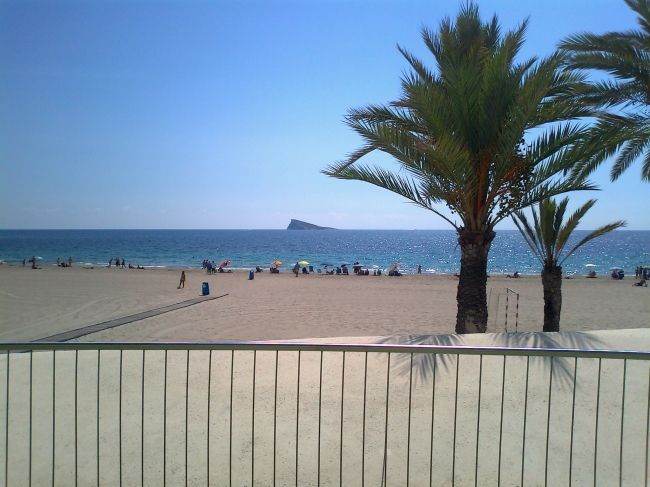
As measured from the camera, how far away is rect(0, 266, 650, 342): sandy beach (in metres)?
14.1

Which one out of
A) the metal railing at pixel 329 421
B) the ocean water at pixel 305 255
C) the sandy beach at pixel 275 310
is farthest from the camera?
the ocean water at pixel 305 255

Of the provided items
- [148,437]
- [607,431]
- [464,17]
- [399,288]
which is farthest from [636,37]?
[399,288]

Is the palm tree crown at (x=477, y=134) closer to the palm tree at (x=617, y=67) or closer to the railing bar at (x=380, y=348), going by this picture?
the palm tree at (x=617, y=67)

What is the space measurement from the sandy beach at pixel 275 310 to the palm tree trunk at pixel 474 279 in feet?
14.7

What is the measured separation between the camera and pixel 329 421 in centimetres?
506

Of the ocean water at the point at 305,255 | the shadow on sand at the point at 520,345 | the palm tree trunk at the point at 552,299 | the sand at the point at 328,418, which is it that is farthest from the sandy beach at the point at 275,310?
the ocean water at the point at 305,255

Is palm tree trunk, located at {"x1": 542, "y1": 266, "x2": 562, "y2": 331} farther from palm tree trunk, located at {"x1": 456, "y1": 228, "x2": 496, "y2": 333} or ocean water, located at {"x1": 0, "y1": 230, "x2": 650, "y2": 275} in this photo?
ocean water, located at {"x1": 0, "y1": 230, "x2": 650, "y2": 275}

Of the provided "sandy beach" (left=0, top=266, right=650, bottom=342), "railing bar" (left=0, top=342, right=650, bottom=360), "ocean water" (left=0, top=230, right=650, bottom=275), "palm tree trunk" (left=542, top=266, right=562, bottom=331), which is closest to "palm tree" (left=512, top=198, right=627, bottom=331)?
"palm tree trunk" (left=542, top=266, right=562, bottom=331)

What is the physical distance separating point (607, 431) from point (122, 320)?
46.1ft

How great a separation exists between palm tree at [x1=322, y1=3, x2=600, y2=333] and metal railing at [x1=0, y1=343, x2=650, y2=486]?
11.7 feet

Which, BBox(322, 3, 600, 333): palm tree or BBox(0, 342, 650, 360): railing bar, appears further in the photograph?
BBox(322, 3, 600, 333): palm tree

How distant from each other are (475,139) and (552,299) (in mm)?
5030

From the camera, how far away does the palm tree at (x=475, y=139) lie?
27.8 ft

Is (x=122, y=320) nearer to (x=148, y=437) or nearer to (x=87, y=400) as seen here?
(x=87, y=400)
